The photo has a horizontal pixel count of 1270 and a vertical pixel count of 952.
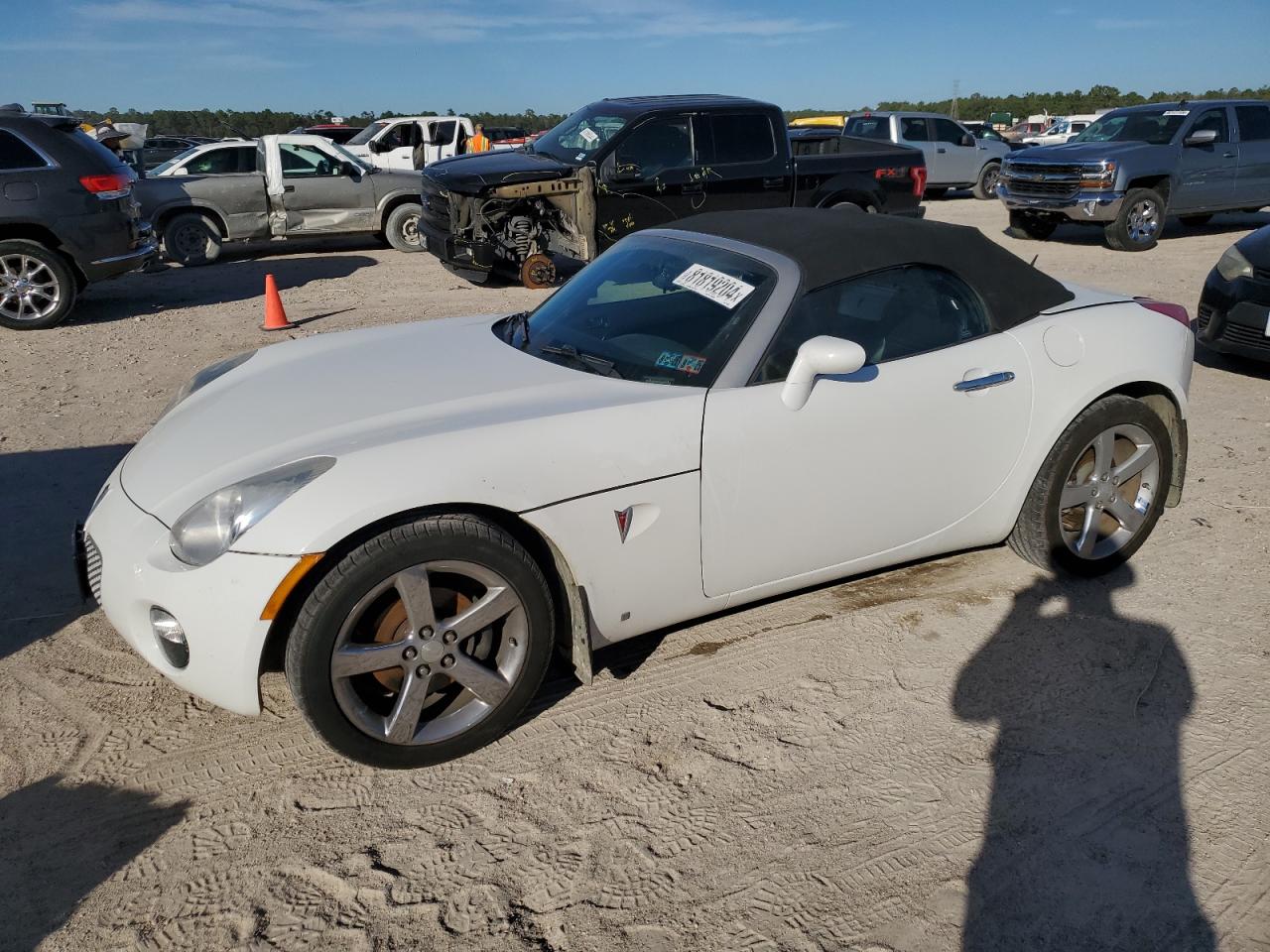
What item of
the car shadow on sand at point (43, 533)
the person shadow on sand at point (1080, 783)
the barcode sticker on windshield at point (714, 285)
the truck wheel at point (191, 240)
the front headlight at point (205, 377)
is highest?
the truck wheel at point (191, 240)

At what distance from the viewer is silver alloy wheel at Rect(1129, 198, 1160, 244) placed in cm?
1348

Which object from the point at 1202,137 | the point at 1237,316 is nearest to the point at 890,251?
the point at 1237,316

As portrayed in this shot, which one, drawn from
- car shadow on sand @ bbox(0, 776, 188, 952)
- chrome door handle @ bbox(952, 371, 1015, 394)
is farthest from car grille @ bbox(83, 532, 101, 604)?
chrome door handle @ bbox(952, 371, 1015, 394)

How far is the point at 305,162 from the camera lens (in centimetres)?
1327

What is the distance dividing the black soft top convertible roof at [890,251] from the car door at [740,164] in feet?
21.9

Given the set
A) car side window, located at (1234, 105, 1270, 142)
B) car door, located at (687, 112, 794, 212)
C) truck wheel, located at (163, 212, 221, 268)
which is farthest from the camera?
car side window, located at (1234, 105, 1270, 142)

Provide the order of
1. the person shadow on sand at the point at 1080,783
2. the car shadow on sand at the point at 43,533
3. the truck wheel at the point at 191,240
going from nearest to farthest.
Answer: the person shadow on sand at the point at 1080,783, the car shadow on sand at the point at 43,533, the truck wheel at the point at 191,240

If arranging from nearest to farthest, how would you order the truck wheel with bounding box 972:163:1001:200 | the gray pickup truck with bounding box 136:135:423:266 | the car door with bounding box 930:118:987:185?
1. the gray pickup truck with bounding box 136:135:423:266
2. the car door with bounding box 930:118:987:185
3. the truck wheel with bounding box 972:163:1001:200

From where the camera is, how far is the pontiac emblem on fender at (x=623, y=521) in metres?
2.99

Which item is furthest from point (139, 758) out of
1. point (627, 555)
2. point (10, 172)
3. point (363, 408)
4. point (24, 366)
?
point (10, 172)

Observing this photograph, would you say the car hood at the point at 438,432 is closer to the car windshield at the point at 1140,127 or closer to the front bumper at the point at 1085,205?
the front bumper at the point at 1085,205

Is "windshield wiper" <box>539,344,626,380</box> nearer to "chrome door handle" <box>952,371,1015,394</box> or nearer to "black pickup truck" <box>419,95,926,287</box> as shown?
"chrome door handle" <box>952,371,1015,394</box>

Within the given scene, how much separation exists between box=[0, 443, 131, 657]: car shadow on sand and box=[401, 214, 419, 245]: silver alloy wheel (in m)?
9.16

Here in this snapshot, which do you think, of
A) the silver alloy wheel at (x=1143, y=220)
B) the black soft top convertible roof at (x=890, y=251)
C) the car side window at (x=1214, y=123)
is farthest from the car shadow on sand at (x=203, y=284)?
the car side window at (x=1214, y=123)
